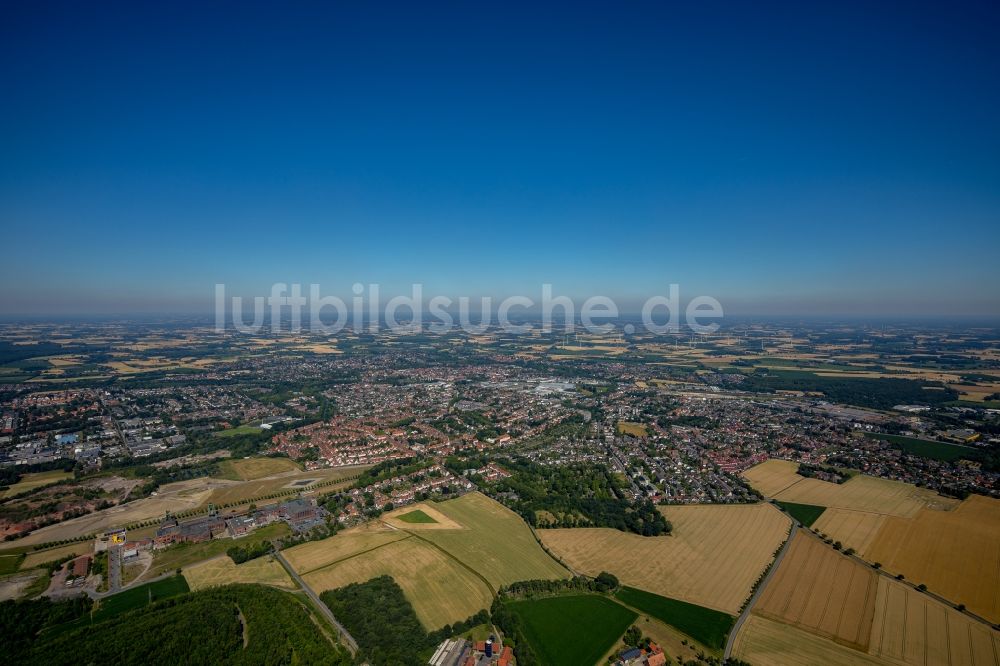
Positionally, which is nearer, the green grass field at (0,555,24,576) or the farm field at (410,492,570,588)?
the farm field at (410,492,570,588)

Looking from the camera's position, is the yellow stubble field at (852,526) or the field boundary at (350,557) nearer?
the field boundary at (350,557)

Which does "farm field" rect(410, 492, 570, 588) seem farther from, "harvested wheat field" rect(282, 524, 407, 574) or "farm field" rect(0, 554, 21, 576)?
"farm field" rect(0, 554, 21, 576)

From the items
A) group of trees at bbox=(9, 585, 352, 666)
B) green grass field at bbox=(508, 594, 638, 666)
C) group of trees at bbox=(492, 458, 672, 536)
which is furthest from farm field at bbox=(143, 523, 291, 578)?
green grass field at bbox=(508, 594, 638, 666)

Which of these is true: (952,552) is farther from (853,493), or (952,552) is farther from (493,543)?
(493,543)

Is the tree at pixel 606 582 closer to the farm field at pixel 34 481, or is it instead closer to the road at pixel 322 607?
the road at pixel 322 607

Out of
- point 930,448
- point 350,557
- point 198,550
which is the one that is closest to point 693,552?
point 350,557

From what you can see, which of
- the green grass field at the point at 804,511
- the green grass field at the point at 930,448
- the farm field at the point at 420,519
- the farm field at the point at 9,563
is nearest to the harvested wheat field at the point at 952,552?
the green grass field at the point at 804,511
